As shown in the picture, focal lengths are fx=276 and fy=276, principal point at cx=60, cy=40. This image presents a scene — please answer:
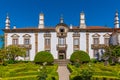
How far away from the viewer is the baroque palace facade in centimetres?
4709

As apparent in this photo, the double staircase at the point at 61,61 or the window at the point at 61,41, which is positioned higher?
the window at the point at 61,41

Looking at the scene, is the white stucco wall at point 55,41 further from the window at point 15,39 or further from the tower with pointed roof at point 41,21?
the tower with pointed roof at point 41,21

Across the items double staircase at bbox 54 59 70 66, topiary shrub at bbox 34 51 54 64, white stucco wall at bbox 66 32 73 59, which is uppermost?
white stucco wall at bbox 66 32 73 59

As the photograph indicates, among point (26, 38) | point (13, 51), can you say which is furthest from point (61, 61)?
point (13, 51)

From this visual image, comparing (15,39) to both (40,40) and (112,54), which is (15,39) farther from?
(112,54)

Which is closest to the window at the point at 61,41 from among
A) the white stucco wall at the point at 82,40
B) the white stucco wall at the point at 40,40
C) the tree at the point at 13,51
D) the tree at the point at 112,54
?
the white stucco wall at the point at 40,40

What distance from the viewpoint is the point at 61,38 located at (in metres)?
47.4

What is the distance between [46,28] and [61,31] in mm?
2642

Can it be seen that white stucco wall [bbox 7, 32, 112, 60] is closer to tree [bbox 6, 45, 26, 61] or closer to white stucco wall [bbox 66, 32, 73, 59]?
white stucco wall [bbox 66, 32, 73, 59]

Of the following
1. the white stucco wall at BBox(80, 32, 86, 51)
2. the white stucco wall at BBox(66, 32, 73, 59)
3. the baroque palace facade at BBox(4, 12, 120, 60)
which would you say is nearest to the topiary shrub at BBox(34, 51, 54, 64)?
the baroque palace facade at BBox(4, 12, 120, 60)

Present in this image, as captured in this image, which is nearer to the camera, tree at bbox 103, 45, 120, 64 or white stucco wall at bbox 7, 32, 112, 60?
tree at bbox 103, 45, 120, 64

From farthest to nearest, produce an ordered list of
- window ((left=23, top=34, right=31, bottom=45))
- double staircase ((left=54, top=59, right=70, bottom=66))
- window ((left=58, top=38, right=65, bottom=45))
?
window ((left=23, top=34, right=31, bottom=45))
window ((left=58, top=38, right=65, bottom=45))
double staircase ((left=54, top=59, right=70, bottom=66))

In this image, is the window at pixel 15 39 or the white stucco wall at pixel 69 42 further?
the window at pixel 15 39

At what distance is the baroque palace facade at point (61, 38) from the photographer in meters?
47.1
